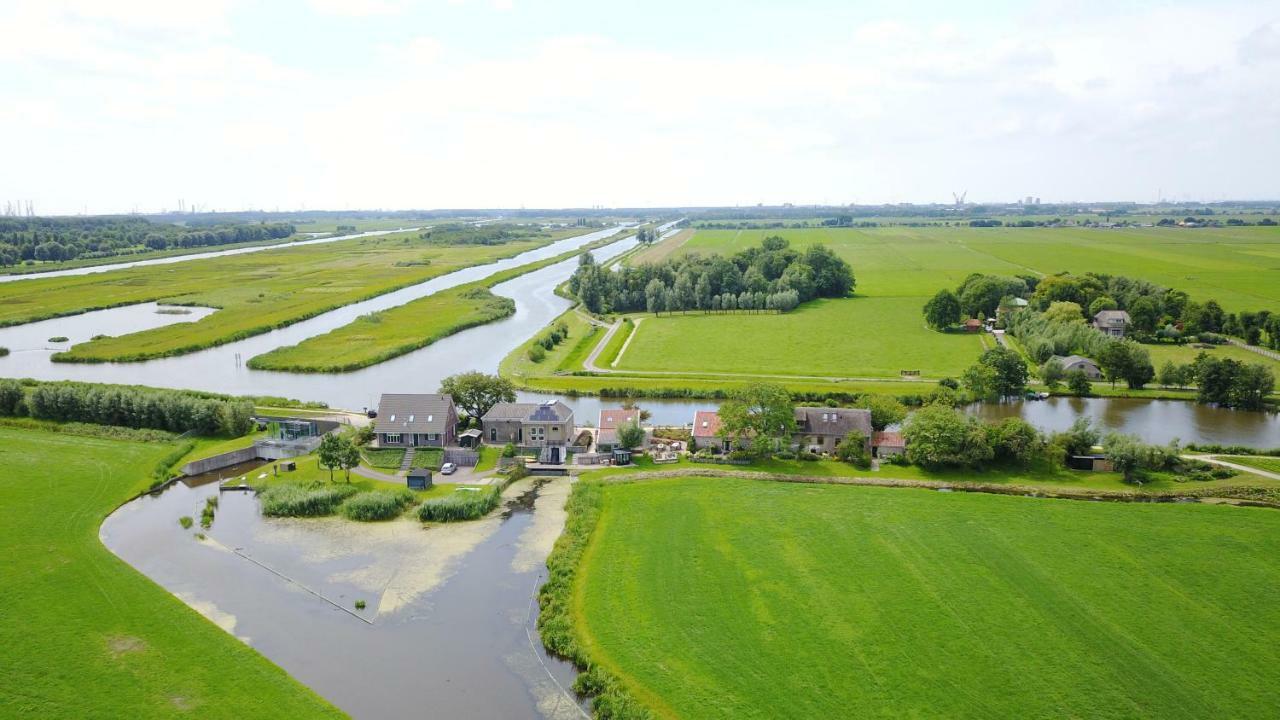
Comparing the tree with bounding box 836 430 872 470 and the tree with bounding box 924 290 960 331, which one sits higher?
the tree with bounding box 924 290 960 331

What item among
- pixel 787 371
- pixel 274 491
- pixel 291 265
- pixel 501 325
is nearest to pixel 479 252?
pixel 291 265

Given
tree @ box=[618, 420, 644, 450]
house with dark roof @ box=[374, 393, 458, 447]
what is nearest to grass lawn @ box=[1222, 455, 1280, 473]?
A: tree @ box=[618, 420, 644, 450]

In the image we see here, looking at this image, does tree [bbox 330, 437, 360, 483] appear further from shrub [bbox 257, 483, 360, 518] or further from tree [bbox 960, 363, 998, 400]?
tree [bbox 960, 363, 998, 400]

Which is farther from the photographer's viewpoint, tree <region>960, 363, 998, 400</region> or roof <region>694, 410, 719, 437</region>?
tree <region>960, 363, 998, 400</region>

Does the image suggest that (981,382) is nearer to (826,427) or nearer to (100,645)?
(826,427)

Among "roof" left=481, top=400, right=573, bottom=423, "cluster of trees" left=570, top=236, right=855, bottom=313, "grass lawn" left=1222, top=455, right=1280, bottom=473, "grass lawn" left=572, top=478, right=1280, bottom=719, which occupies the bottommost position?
"grass lawn" left=572, top=478, right=1280, bottom=719

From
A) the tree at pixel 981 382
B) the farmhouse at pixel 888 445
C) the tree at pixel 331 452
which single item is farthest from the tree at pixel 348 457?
the tree at pixel 981 382
